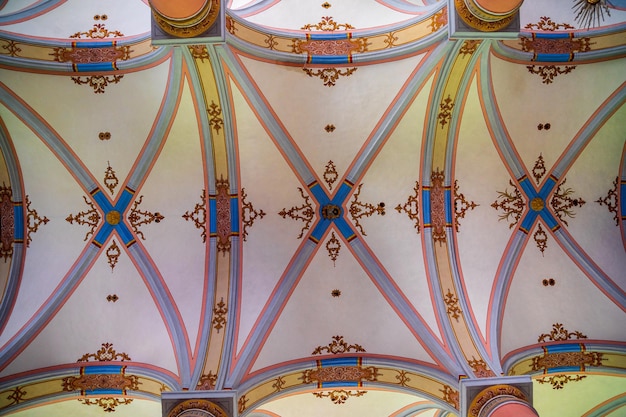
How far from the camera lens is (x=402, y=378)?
10.2m

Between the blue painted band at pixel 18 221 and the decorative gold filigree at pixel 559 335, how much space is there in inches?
394

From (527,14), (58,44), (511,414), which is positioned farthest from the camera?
(527,14)

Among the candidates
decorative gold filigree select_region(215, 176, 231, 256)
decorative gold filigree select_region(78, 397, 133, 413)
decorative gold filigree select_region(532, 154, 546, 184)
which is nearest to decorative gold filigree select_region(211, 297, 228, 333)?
decorative gold filigree select_region(215, 176, 231, 256)

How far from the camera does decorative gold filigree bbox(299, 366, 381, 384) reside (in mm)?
10281

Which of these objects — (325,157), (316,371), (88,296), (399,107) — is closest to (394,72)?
(399,107)

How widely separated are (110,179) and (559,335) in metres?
9.01

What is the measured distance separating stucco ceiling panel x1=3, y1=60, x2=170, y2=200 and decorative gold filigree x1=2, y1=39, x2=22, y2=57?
0.39m

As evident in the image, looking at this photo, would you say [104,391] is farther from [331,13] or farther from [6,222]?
[331,13]

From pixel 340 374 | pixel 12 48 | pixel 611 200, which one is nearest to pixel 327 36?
pixel 12 48

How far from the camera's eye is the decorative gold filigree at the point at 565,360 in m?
10.3

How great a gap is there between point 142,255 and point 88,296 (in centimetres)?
125

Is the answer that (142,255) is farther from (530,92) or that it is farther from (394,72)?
(530,92)

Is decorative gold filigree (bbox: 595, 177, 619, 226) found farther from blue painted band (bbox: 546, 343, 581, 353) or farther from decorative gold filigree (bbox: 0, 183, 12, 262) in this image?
decorative gold filigree (bbox: 0, 183, 12, 262)

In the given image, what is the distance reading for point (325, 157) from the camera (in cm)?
1108
